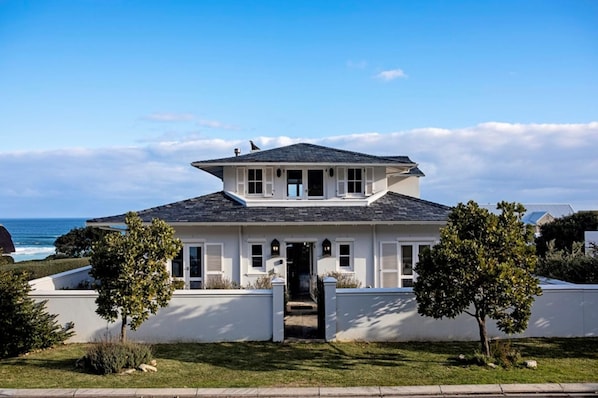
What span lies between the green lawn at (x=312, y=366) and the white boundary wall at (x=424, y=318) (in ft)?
1.10

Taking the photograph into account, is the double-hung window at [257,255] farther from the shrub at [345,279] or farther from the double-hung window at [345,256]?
the double-hung window at [345,256]

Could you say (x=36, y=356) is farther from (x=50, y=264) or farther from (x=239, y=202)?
(x=50, y=264)

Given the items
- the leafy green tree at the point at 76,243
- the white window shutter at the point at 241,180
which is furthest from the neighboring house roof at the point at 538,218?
the leafy green tree at the point at 76,243

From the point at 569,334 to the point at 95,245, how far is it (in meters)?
10.9

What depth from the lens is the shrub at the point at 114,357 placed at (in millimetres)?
9422

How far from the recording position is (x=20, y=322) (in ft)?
35.7

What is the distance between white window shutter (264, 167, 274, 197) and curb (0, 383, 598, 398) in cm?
1156

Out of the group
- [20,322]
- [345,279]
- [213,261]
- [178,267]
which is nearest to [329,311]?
[345,279]

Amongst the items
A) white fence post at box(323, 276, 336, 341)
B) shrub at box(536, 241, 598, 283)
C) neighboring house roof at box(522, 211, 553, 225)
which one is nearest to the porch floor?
white fence post at box(323, 276, 336, 341)

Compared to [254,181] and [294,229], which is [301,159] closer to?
[254,181]

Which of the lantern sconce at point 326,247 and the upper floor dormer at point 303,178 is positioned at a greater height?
the upper floor dormer at point 303,178

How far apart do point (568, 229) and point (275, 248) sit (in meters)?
27.7

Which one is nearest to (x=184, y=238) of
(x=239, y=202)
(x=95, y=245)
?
(x=239, y=202)

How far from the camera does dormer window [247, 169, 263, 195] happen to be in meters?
19.7
